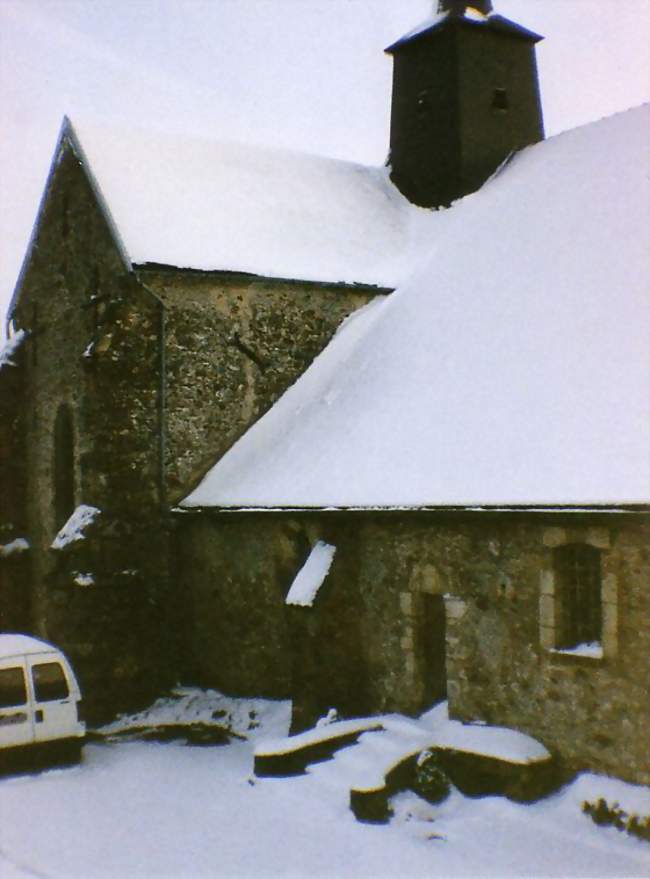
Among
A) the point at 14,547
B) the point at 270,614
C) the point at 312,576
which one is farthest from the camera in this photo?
the point at 14,547

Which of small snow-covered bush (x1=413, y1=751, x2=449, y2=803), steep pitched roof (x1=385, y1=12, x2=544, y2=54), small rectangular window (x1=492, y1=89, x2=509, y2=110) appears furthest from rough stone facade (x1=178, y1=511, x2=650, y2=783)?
steep pitched roof (x1=385, y1=12, x2=544, y2=54)

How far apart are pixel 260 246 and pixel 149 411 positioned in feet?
13.5

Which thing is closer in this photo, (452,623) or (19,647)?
(452,623)

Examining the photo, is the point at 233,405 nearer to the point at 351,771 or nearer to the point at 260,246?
the point at 260,246

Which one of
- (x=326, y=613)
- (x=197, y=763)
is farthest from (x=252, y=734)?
(x=326, y=613)

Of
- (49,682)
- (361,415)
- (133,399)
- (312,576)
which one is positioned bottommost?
(49,682)

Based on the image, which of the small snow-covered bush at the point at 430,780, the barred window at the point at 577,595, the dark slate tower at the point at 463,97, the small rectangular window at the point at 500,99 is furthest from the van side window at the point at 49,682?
the small rectangular window at the point at 500,99

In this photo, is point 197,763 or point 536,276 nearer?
point 197,763

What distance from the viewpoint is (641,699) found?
1066cm

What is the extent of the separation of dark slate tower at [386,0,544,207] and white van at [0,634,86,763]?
13099 millimetres

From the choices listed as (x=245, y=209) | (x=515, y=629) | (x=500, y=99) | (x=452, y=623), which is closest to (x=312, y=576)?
(x=452, y=623)

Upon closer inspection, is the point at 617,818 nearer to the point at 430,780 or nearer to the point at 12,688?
the point at 430,780

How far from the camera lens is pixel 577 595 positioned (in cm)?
1177

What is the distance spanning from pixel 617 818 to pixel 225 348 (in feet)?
37.6
